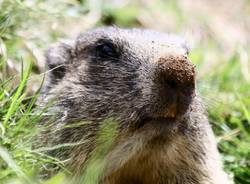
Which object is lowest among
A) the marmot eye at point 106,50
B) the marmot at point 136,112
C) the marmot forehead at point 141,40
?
the marmot at point 136,112

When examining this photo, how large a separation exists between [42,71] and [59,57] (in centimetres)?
83

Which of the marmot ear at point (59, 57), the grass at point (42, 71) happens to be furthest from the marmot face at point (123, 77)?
the grass at point (42, 71)

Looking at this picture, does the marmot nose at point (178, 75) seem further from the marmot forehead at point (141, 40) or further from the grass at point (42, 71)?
the grass at point (42, 71)

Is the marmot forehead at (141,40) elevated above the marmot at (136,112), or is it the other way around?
the marmot forehead at (141,40)

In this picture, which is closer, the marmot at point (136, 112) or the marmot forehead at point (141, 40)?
the marmot at point (136, 112)

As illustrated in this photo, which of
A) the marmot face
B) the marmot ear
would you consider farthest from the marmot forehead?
the marmot ear

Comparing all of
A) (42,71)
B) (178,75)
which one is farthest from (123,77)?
(42,71)

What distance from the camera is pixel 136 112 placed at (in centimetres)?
441

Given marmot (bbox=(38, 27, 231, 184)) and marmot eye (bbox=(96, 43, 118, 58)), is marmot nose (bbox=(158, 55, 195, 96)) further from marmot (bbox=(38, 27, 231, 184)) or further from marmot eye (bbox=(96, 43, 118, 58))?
marmot eye (bbox=(96, 43, 118, 58))

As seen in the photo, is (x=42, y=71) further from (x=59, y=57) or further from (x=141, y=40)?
A: (x=141, y=40)

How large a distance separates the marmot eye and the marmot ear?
350 mm

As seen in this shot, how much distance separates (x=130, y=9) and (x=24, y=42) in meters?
2.82

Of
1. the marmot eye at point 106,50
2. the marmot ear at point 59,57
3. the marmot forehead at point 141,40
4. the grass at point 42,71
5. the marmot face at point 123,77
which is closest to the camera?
the grass at point 42,71

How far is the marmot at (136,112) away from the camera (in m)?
4.38
